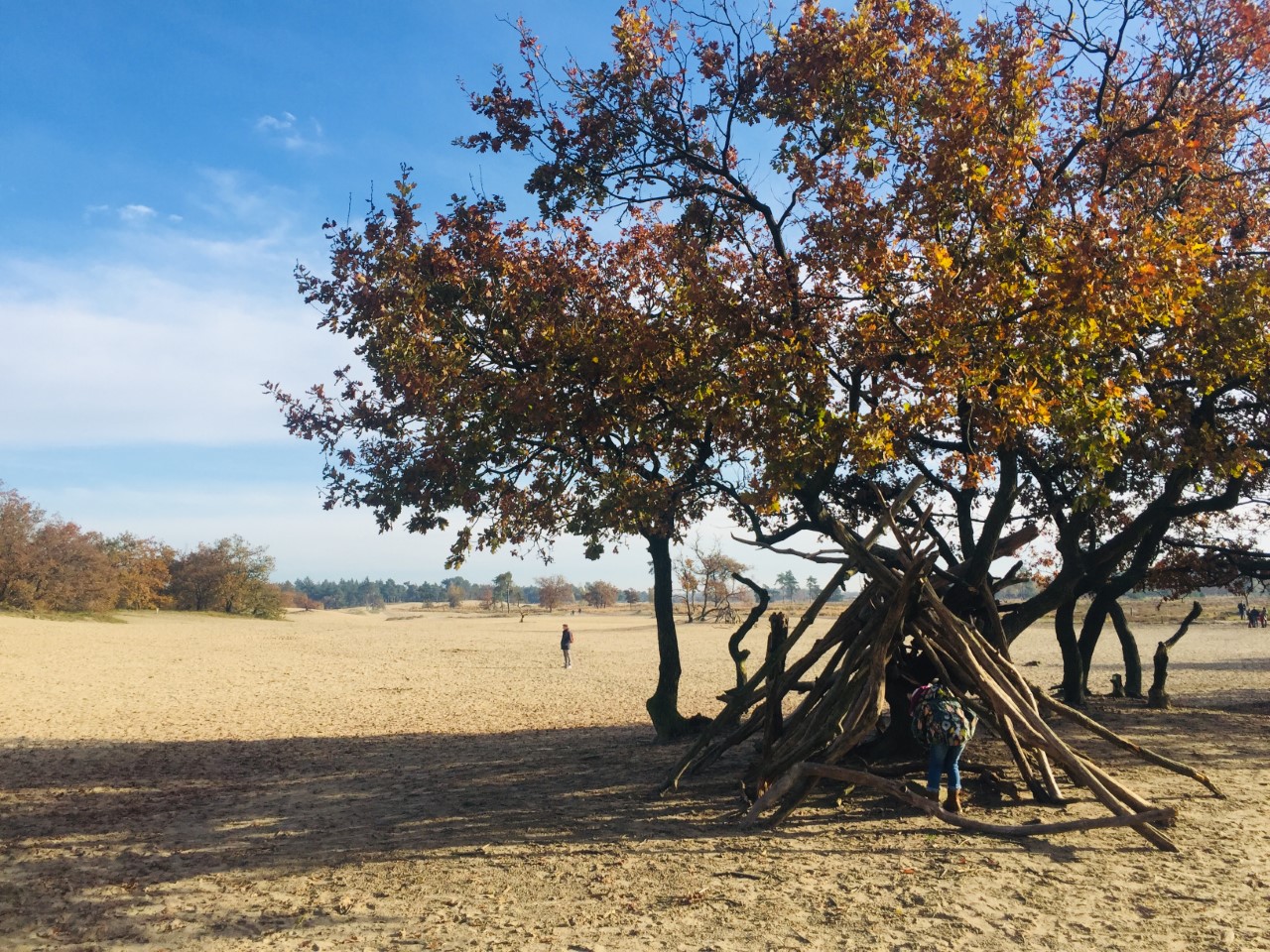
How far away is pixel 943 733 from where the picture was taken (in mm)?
7973

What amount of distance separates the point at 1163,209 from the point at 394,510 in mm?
10137

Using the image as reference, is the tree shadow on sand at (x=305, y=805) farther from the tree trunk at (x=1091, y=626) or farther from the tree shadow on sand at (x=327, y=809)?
the tree trunk at (x=1091, y=626)

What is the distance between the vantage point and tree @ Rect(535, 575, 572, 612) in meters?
140

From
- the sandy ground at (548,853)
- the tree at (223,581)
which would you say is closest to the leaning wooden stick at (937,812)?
the sandy ground at (548,853)

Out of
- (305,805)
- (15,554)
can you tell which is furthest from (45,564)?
(305,805)

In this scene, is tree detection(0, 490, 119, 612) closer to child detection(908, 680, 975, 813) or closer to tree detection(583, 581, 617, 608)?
child detection(908, 680, 975, 813)

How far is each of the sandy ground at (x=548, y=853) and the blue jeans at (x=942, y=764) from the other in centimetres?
41

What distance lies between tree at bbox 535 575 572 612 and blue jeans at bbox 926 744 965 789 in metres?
125

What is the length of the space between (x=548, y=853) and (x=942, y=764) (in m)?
3.78

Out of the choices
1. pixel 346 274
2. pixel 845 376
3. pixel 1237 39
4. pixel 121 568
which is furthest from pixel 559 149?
pixel 121 568

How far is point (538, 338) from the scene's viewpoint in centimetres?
1057

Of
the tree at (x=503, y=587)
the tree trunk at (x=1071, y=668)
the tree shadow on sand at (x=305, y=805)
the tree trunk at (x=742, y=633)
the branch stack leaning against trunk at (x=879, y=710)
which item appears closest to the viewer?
the branch stack leaning against trunk at (x=879, y=710)

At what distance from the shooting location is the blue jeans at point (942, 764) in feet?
26.6

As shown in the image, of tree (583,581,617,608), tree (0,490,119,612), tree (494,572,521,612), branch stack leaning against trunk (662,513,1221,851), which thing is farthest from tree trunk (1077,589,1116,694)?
tree (583,581,617,608)
